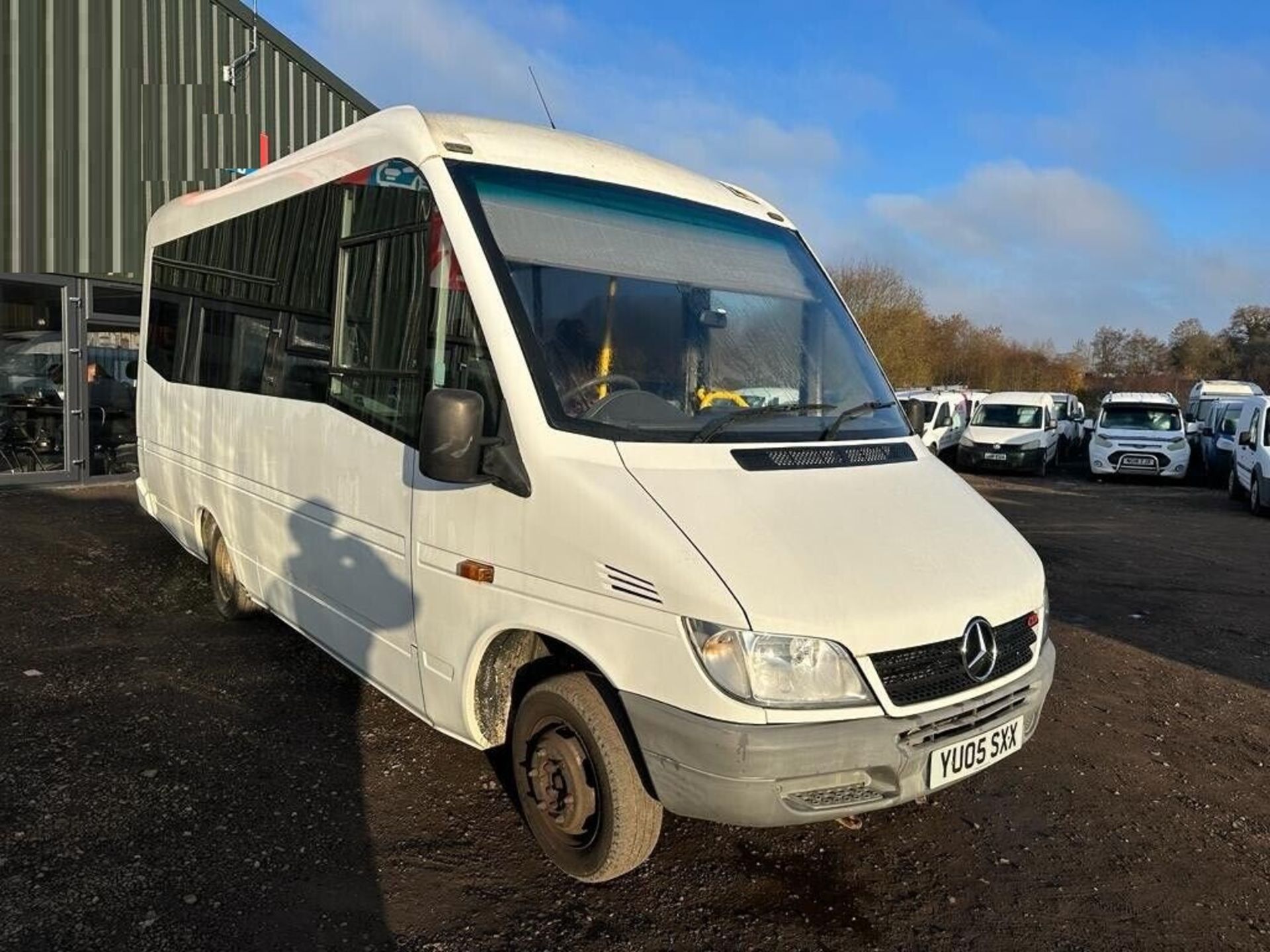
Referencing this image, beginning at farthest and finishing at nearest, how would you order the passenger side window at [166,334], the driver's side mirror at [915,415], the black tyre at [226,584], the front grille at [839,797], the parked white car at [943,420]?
the parked white car at [943,420]
the passenger side window at [166,334]
the black tyre at [226,584]
the driver's side mirror at [915,415]
the front grille at [839,797]

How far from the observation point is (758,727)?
107 inches

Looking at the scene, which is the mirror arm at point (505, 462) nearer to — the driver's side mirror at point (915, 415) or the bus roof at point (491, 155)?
the bus roof at point (491, 155)

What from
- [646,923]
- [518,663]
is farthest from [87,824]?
[646,923]

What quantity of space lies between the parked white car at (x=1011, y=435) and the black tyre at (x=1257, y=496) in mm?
5650

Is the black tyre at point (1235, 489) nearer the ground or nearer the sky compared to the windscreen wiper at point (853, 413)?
nearer the ground

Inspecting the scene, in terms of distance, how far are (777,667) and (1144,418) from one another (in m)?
20.1

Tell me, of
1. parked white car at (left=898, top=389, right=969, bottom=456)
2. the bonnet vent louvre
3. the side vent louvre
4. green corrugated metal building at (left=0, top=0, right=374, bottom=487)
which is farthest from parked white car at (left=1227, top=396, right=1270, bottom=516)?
green corrugated metal building at (left=0, top=0, right=374, bottom=487)

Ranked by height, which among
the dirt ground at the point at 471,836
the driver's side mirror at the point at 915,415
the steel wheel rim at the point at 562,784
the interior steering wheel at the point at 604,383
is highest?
the interior steering wheel at the point at 604,383

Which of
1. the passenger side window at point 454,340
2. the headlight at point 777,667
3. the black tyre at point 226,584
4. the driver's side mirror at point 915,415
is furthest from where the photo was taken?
the black tyre at point 226,584

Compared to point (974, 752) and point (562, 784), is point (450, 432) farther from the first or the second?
point (974, 752)

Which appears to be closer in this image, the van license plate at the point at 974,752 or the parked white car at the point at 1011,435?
the van license plate at the point at 974,752

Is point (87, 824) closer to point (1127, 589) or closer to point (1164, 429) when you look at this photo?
point (1127, 589)

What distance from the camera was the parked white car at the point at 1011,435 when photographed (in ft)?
64.3

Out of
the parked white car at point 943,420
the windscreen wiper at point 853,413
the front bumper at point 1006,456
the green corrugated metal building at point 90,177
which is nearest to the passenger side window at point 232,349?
the windscreen wiper at point 853,413
